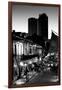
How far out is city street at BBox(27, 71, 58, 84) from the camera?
6.90ft

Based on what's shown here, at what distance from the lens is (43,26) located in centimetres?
214

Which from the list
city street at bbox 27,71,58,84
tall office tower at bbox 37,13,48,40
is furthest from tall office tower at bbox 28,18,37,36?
city street at bbox 27,71,58,84

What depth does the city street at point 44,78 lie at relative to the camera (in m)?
2.10

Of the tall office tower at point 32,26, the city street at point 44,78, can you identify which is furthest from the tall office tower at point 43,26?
the city street at point 44,78

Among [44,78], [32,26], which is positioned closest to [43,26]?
[32,26]

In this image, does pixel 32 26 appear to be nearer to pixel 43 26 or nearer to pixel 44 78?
pixel 43 26

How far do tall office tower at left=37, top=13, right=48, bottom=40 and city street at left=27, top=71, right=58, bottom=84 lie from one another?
0.32 m

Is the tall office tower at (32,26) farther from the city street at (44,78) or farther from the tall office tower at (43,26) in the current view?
the city street at (44,78)

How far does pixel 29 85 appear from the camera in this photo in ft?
6.86

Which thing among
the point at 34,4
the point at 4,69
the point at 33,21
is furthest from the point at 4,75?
the point at 34,4

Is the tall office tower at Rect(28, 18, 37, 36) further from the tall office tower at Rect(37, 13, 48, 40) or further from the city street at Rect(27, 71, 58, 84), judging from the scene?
the city street at Rect(27, 71, 58, 84)

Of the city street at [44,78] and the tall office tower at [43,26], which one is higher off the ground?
the tall office tower at [43,26]

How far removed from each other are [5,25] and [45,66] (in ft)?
1.67

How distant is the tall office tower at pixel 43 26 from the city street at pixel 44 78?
32cm
